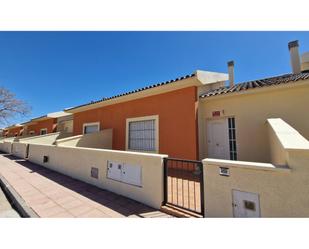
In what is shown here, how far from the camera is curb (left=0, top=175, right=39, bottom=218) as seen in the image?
411 centimetres

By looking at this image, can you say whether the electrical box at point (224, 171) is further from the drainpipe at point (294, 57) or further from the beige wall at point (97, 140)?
the beige wall at point (97, 140)

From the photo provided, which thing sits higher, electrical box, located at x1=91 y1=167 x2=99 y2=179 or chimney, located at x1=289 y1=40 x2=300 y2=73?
chimney, located at x1=289 y1=40 x2=300 y2=73

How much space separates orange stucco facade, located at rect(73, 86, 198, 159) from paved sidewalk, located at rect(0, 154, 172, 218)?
3.84 meters

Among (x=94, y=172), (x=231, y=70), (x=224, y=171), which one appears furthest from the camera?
(x=231, y=70)

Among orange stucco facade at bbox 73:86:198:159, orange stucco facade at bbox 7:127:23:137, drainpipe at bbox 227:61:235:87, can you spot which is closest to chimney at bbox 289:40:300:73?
drainpipe at bbox 227:61:235:87

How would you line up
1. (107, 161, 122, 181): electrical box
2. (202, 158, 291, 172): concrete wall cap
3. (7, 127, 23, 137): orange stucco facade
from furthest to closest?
(7, 127, 23, 137): orange stucco facade < (107, 161, 122, 181): electrical box < (202, 158, 291, 172): concrete wall cap

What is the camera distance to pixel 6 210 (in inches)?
184

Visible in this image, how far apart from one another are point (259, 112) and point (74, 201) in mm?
7829

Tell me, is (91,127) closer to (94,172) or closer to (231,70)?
(94,172)

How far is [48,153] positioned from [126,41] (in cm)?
816

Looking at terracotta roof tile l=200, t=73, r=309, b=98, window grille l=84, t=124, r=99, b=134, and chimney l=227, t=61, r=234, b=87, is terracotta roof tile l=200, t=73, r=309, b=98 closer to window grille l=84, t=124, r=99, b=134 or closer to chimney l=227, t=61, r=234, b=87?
chimney l=227, t=61, r=234, b=87

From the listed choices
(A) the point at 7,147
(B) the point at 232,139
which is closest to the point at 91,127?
(B) the point at 232,139
